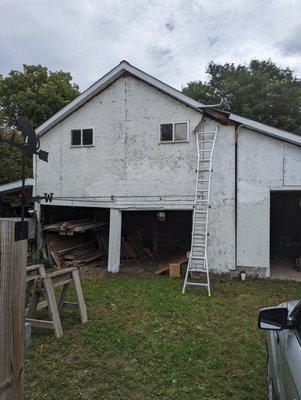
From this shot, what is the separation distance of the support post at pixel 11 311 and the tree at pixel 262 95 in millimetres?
28698

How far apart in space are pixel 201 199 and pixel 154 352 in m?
6.96

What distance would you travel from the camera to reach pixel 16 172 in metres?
22.1

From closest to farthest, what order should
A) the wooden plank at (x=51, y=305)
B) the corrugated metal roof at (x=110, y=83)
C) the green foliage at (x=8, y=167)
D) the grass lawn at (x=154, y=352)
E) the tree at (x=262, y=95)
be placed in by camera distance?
the grass lawn at (x=154, y=352), the wooden plank at (x=51, y=305), the corrugated metal roof at (x=110, y=83), the green foliage at (x=8, y=167), the tree at (x=262, y=95)

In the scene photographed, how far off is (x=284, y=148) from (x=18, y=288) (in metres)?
10.6

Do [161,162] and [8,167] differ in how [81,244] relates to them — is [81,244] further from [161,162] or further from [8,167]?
[8,167]

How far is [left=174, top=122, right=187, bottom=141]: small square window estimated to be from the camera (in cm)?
1261

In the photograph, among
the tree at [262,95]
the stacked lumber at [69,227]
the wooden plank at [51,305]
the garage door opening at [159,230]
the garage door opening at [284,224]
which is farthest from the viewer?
the tree at [262,95]

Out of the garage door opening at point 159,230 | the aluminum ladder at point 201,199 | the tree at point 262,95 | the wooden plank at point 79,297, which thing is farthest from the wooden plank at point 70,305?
the tree at point 262,95

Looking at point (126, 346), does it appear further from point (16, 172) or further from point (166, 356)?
point (16, 172)

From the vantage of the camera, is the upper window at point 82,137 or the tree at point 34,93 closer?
the upper window at point 82,137

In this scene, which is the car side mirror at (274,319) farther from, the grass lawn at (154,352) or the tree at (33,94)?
the tree at (33,94)

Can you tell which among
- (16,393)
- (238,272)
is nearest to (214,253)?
(238,272)

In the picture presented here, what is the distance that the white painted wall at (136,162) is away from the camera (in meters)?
12.1

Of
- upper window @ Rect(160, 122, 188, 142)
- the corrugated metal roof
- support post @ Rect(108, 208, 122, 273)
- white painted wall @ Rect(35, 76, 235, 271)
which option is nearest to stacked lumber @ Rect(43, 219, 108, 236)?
white painted wall @ Rect(35, 76, 235, 271)
